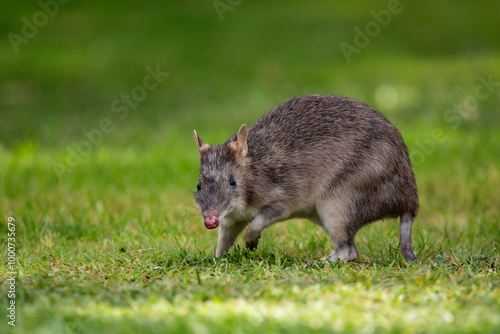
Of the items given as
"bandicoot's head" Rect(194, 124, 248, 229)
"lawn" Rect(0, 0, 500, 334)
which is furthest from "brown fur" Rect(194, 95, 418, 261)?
"lawn" Rect(0, 0, 500, 334)

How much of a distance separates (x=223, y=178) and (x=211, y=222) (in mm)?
469

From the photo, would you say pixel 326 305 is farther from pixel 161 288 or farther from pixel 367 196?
pixel 367 196

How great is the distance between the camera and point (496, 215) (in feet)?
27.6

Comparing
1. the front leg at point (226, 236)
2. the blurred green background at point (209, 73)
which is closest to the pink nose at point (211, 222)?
the front leg at point (226, 236)

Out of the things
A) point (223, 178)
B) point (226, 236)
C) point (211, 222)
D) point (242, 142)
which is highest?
point (242, 142)

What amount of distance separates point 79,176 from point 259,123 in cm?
373

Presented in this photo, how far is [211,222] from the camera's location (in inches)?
239

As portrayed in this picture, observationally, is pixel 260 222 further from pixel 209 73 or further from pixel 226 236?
pixel 209 73

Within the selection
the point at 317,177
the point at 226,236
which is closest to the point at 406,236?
the point at 317,177

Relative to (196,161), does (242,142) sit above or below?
above

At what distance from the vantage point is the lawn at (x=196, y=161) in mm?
4758

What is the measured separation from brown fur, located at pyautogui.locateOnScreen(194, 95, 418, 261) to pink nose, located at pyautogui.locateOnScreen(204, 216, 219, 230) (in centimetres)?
11

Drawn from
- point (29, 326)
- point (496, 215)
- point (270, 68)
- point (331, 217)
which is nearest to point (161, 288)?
point (29, 326)

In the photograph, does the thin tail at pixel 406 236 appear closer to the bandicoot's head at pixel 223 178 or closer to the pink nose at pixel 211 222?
the bandicoot's head at pixel 223 178
